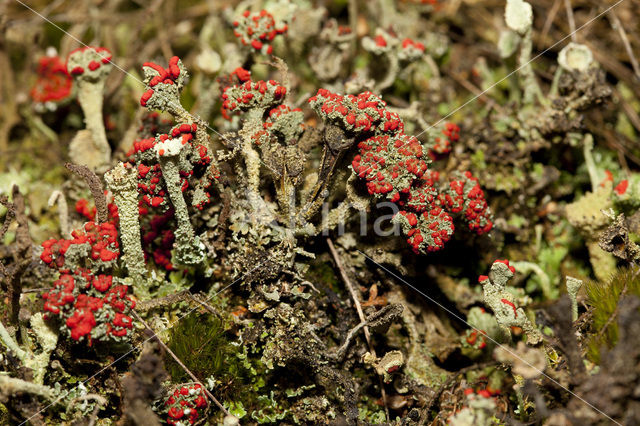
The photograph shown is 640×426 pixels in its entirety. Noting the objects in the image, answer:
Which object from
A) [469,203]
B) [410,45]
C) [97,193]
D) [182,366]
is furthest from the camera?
[410,45]

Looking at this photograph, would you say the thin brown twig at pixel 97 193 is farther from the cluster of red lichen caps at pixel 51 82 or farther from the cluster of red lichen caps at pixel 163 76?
the cluster of red lichen caps at pixel 51 82

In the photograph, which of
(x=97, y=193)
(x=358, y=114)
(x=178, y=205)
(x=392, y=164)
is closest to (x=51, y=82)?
(x=97, y=193)

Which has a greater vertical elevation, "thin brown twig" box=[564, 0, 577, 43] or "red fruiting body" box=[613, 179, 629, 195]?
"thin brown twig" box=[564, 0, 577, 43]

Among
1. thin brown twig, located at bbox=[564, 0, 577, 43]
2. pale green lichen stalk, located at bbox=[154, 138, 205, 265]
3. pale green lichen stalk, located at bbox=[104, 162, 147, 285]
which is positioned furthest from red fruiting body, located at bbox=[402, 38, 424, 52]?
pale green lichen stalk, located at bbox=[104, 162, 147, 285]

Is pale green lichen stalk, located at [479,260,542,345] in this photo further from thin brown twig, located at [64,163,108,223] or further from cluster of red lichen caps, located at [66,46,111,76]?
cluster of red lichen caps, located at [66,46,111,76]

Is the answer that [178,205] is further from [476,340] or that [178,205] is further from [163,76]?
[476,340]

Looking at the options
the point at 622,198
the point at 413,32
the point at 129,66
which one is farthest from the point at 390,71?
the point at 129,66
